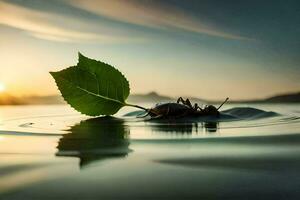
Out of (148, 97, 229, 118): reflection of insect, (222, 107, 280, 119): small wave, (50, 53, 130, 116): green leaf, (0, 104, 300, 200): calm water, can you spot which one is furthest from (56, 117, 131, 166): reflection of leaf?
(222, 107, 280, 119): small wave

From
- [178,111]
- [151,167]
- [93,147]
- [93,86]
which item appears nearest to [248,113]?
[178,111]

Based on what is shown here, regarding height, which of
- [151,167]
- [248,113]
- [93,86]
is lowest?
[151,167]

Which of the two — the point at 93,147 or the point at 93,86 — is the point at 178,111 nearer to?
the point at 93,86

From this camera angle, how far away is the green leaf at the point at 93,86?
321 centimetres

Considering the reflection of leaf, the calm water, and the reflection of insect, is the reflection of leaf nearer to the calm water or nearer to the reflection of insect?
the calm water

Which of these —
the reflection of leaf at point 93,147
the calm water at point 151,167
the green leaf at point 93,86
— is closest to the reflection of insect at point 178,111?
the green leaf at point 93,86

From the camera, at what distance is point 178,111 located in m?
3.69

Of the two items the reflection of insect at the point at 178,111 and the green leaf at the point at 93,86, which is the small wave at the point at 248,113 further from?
the green leaf at the point at 93,86

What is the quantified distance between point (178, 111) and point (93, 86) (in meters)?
0.71

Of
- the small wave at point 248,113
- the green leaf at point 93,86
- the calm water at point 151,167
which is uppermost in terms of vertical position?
the green leaf at point 93,86

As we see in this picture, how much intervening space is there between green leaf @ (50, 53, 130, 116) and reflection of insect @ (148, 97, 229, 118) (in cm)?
33

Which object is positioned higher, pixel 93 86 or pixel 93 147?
pixel 93 86

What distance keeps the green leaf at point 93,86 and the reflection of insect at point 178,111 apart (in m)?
0.33

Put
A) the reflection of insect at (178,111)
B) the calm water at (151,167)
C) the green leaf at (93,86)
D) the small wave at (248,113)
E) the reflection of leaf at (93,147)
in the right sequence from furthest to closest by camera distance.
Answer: the small wave at (248,113) < the reflection of insect at (178,111) < the green leaf at (93,86) < the reflection of leaf at (93,147) < the calm water at (151,167)
